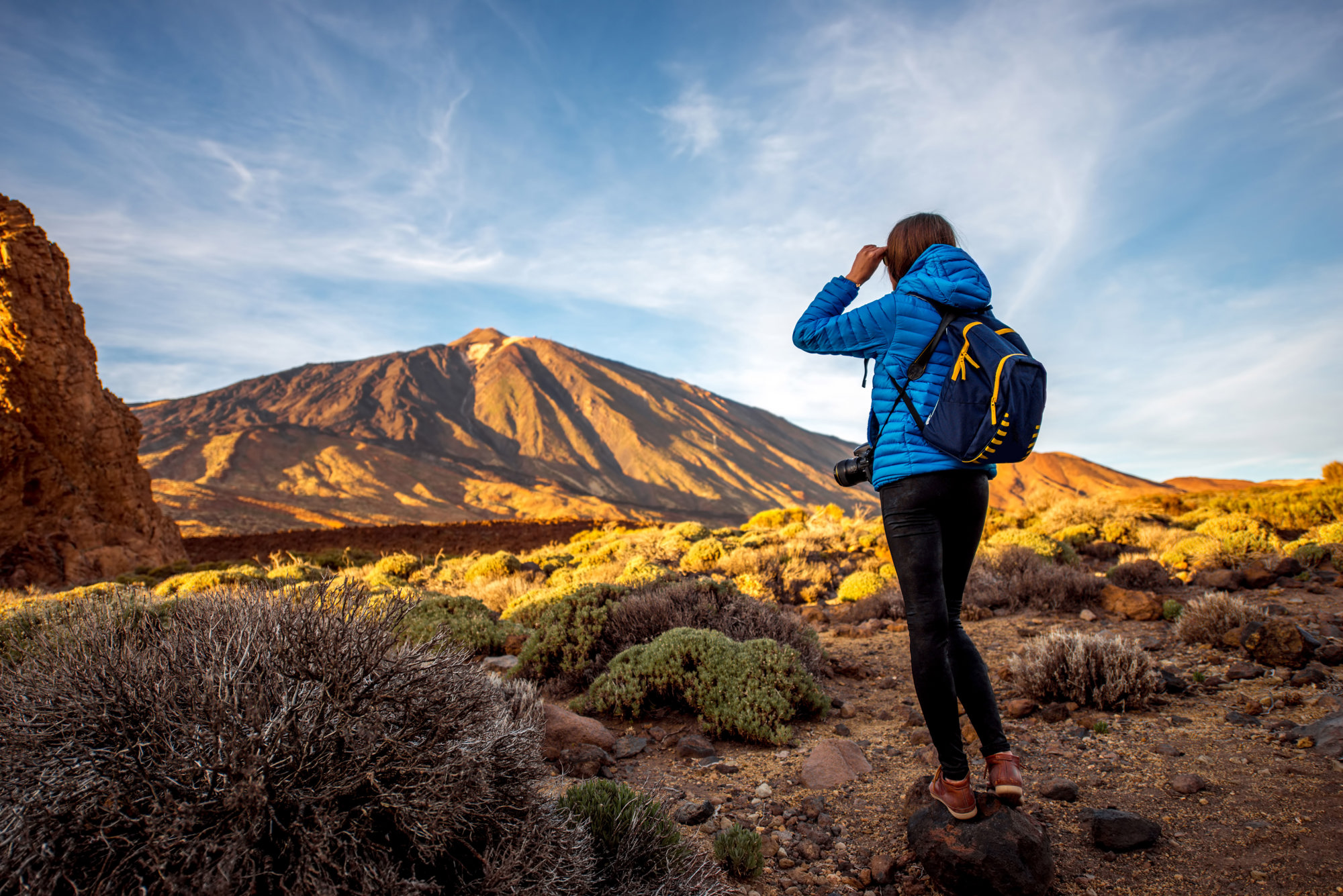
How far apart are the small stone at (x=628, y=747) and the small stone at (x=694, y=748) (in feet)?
0.71

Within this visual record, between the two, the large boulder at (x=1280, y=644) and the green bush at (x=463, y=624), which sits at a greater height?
the large boulder at (x=1280, y=644)

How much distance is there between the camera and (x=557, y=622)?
17.9 feet

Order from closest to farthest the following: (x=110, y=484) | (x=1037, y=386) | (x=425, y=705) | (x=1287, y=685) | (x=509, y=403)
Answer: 1. (x=425, y=705)
2. (x=1037, y=386)
3. (x=1287, y=685)
4. (x=110, y=484)
5. (x=509, y=403)

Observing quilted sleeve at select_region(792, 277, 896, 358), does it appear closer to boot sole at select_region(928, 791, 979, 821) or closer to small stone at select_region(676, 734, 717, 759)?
boot sole at select_region(928, 791, 979, 821)

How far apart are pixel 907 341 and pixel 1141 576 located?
6.65 meters

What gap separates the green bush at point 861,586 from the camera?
26.3 feet

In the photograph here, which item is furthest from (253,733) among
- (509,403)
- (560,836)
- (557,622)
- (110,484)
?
(509,403)

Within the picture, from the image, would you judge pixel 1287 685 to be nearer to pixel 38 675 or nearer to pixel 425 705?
pixel 425 705

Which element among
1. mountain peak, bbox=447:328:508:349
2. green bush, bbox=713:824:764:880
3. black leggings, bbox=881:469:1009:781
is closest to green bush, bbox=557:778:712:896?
green bush, bbox=713:824:764:880

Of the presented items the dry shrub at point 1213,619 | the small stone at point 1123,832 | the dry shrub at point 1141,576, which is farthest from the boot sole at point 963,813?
the dry shrub at point 1141,576

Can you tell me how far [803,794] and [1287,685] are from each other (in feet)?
10.2

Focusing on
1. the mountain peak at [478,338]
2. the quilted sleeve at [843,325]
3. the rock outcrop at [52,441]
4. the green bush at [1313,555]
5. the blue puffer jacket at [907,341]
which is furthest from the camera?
the mountain peak at [478,338]

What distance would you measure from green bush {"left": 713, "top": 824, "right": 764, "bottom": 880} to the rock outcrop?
46.8 ft

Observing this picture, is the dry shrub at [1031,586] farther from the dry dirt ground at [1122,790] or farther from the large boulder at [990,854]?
the large boulder at [990,854]
